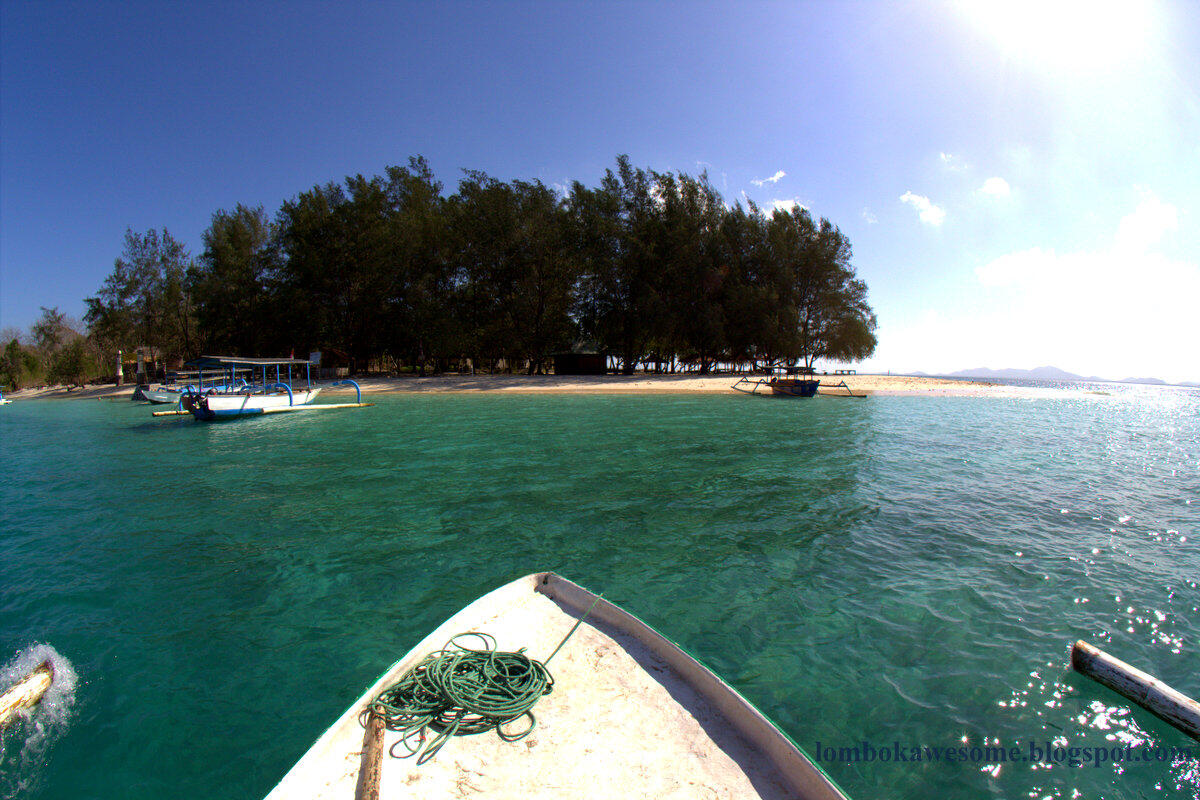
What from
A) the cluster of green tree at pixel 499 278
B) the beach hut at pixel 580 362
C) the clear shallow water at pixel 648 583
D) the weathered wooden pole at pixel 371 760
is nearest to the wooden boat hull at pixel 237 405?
the clear shallow water at pixel 648 583

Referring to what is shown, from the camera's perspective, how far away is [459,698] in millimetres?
3285

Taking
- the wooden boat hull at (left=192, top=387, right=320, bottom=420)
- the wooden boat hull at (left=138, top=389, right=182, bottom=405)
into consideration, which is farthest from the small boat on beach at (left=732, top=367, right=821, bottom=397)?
the wooden boat hull at (left=138, top=389, right=182, bottom=405)

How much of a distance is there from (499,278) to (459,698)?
44.6 metres

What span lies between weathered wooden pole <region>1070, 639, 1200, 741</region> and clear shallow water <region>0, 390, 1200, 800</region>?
0.88 feet

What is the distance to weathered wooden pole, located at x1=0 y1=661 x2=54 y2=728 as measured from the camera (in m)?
Result: 3.64

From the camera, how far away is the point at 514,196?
146 ft

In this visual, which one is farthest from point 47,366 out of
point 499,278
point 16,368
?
point 499,278

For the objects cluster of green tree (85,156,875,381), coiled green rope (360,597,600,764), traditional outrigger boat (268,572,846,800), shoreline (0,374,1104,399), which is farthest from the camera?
cluster of green tree (85,156,875,381)

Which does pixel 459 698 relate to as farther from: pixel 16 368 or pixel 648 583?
pixel 16 368

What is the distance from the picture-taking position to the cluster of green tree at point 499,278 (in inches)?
1754

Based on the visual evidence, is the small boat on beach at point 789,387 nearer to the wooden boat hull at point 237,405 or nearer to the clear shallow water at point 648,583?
the clear shallow water at point 648,583

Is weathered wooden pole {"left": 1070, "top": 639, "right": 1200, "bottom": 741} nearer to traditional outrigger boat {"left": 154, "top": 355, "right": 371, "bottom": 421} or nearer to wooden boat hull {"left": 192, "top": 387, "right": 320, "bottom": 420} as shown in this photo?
traditional outrigger boat {"left": 154, "top": 355, "right": 371, "bottom": 421}

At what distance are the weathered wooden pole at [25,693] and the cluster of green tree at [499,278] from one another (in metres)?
41.7

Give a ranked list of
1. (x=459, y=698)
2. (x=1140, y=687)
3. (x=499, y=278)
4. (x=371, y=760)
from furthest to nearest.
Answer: (x=499, y=278), (x=1140, y=687), (x=459, y=698), (x=371, y=760)
